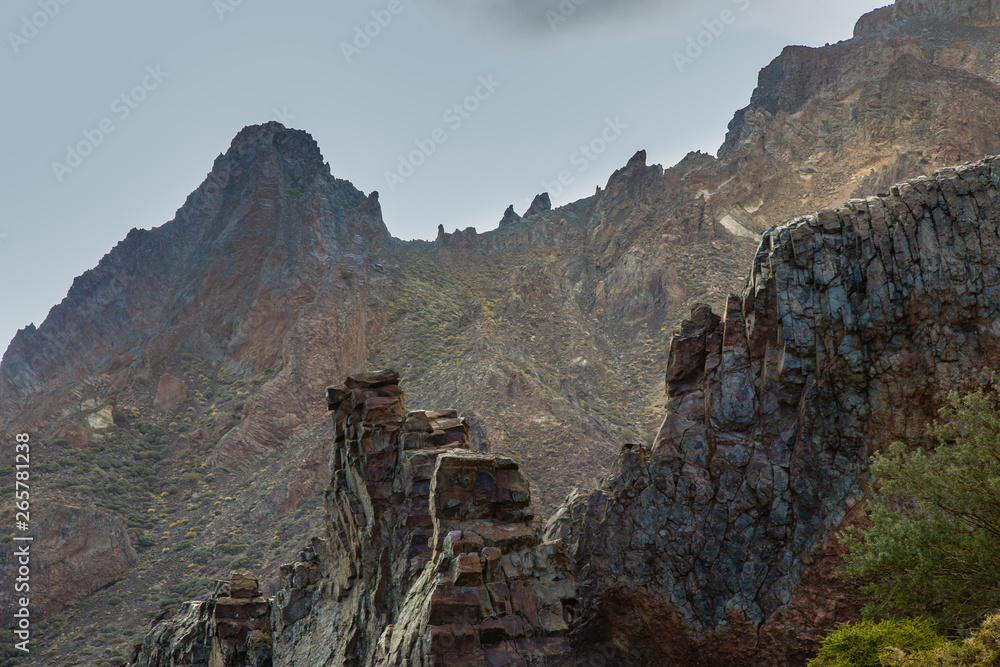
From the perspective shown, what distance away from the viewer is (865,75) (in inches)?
3740

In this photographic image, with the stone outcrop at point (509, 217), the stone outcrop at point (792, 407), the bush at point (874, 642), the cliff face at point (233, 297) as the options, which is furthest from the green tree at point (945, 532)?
the stone outcrop at point (509, 217)

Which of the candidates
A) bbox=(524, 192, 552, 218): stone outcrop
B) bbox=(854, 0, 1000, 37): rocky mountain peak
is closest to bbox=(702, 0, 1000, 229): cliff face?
bbox=(854, 0, 1000, 37): rocky mountain peak

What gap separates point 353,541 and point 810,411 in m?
18.8

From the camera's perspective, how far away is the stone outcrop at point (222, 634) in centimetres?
3447

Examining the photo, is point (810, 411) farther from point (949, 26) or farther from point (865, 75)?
point (949, 26)

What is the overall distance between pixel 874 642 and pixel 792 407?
31.5ft

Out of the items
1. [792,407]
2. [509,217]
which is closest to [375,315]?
[509,217]

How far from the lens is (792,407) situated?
82.9ft

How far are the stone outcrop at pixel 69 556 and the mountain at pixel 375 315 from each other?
27cm

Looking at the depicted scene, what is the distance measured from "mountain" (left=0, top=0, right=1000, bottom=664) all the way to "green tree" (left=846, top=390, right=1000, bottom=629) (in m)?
13.3

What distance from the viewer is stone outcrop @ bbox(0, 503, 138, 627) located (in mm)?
57156

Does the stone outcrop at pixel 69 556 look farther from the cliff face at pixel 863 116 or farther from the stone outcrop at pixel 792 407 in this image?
the cliff face at pixel 863 116

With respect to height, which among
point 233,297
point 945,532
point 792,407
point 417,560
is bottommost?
point 945,532

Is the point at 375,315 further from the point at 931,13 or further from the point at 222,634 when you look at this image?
the point at 931,13
